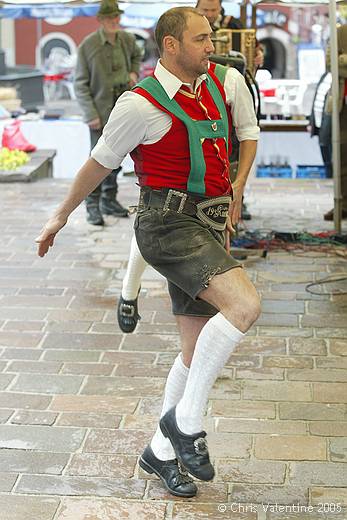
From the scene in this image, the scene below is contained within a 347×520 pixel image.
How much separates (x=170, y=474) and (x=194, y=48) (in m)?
1.59

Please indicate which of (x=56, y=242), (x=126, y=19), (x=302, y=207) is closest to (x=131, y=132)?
(x=56, y=242)

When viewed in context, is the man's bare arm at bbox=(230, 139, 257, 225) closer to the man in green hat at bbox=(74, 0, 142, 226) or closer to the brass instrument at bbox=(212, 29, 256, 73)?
the brass instrument at bbox=(212, 29, 256, 73)

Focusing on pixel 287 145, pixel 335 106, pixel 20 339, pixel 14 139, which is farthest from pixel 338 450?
pixel 14 139

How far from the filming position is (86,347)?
5.58m

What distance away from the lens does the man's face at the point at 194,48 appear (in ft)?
12.1

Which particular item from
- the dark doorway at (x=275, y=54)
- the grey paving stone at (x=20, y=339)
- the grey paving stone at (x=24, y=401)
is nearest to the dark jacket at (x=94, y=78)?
the grey paving stone at (x=20, y=339)

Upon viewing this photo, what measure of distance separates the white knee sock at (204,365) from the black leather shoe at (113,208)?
17.8ft

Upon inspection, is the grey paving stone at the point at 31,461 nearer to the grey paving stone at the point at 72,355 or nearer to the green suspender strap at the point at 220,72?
the grey paving stone at the point at 72,355

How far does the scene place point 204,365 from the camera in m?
3.57

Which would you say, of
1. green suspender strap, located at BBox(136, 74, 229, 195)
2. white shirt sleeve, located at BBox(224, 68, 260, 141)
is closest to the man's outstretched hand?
green suspender strap, located at BBox(136, 74, 229, 195)

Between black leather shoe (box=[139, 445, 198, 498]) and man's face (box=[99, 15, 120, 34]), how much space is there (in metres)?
5.19

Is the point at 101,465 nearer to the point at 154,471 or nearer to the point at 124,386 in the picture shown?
the point at 154,471

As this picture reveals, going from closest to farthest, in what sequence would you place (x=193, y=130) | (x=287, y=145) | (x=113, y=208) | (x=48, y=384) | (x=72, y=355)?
(x=193, y=130)
(x=48, y=384)
(x=72, y=355)
(x=113, y=208)
(x=287, y=145)

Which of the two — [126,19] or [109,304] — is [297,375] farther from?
[126,19]
